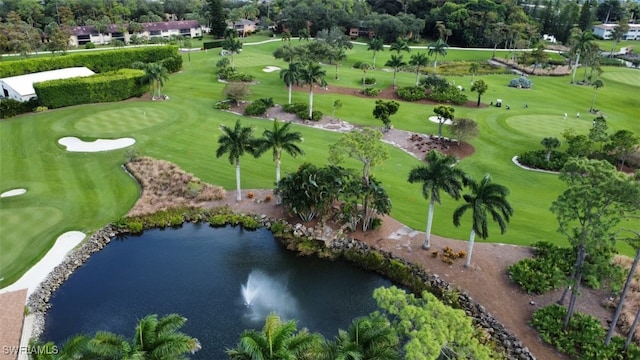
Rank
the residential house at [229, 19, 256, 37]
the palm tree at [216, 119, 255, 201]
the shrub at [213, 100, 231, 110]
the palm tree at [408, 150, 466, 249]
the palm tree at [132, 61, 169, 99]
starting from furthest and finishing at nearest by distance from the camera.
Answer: the residential house at [229, 19, 256, 37] → the palm tree at [132, 61, 169, 99] → the shrub at [213, 100, 231, 110] → the palm tree at [216, 119, 255, 201] → the palm tree at [408, 150, 466, 249]

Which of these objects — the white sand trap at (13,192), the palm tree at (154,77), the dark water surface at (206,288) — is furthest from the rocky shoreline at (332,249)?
the palm tree at (154,77)

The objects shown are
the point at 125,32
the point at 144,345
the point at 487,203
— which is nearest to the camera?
the point at 144,345

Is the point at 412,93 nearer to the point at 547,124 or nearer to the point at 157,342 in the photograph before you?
the point at 547,124

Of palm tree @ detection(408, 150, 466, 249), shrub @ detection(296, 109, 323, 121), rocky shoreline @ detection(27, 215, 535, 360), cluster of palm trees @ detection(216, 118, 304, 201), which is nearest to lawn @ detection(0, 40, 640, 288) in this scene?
rocky shoreline @ detection(27, 215, 535, 360)

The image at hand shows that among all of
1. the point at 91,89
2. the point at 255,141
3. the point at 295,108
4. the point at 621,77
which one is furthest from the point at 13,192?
the point at 621,77

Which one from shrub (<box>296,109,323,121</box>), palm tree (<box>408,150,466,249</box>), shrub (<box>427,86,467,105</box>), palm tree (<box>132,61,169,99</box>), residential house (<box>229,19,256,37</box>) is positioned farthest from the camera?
residential house (<box>229,19,256,37</box>)

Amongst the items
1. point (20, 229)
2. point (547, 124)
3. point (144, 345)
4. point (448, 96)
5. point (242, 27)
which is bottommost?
point (20, 229)

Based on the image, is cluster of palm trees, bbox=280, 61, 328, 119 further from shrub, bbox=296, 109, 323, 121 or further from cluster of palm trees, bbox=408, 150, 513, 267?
cluster of palm trees, bbox=408, 150, 513, 267
